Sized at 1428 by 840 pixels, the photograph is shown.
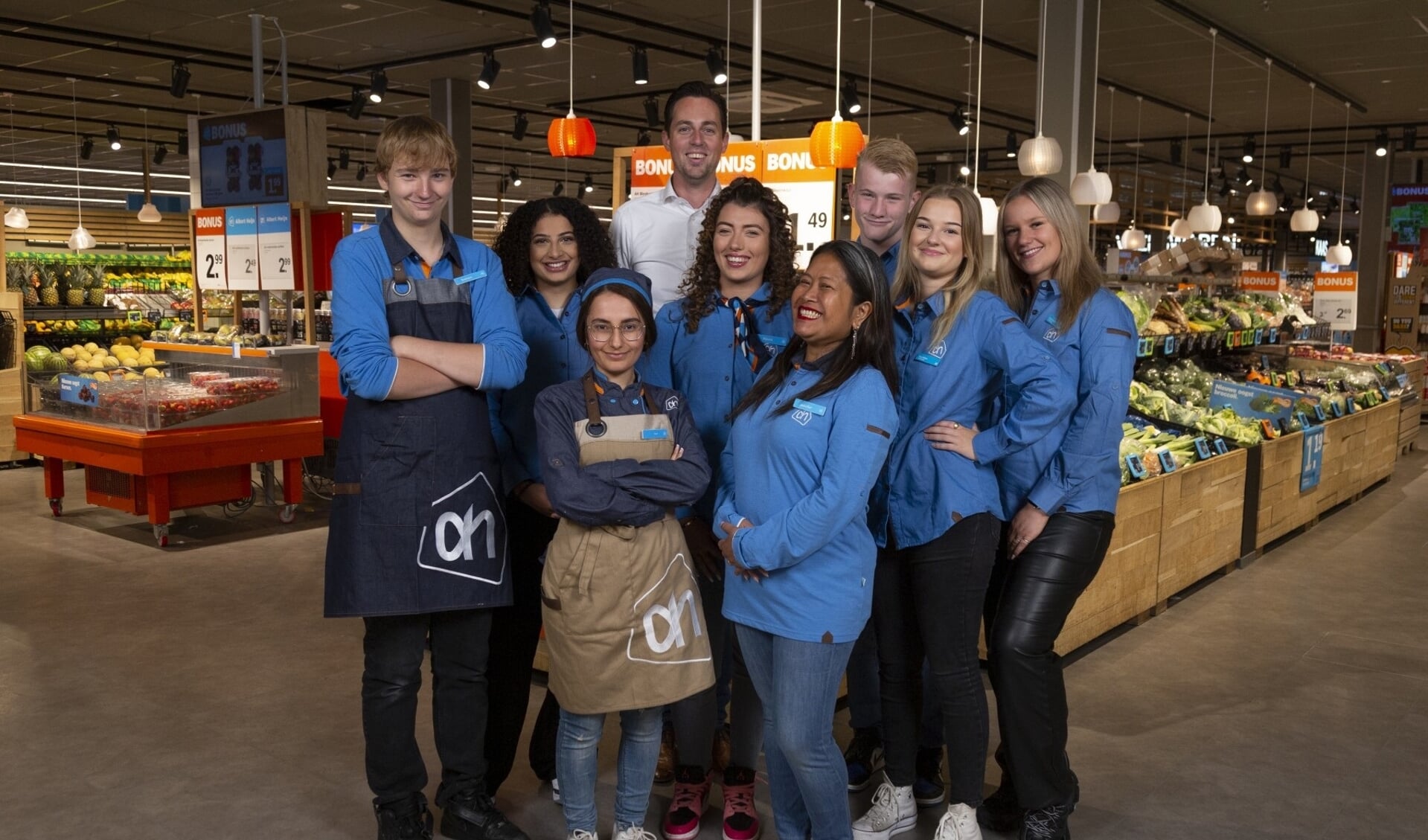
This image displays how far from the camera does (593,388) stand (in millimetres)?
2428

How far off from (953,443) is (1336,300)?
45.2 ft

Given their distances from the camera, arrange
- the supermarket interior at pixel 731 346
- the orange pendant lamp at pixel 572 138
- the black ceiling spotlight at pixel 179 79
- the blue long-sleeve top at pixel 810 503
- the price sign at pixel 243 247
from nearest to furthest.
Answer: the blue long-sleeve top at pixel 810 503 → the supermarket interior at pixel 731 346 → the price sign at pixel 243 247 → the orange pendant lamp at pixel 572 138 → the black ceiling spotlight at pixel 179 79

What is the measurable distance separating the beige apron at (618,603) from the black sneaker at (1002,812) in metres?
0.97

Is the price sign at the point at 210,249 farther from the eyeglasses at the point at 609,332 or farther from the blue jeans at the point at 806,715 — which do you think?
the blue jeans at the point at 806,715

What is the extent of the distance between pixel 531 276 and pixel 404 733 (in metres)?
1.13

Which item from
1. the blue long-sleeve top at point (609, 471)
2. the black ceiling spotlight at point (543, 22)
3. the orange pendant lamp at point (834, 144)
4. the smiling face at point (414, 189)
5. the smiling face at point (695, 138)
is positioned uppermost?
the black ceiling spotlight at point (543, 22)

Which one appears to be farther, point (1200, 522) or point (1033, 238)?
point (1200, 522)

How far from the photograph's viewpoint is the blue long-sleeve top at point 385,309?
7.68 feet

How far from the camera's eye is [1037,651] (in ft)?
8.57

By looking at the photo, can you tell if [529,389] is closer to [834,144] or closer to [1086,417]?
[1086,417]

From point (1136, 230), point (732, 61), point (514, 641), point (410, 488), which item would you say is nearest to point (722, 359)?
point (410, 488)

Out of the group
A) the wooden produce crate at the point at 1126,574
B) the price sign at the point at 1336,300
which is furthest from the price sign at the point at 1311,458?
the price sign at the point at 1336,300

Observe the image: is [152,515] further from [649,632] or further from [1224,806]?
[1224,806]

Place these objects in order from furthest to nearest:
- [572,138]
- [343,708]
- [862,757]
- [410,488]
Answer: [572,138]
[343,708]
[862,757]
[410,488]
